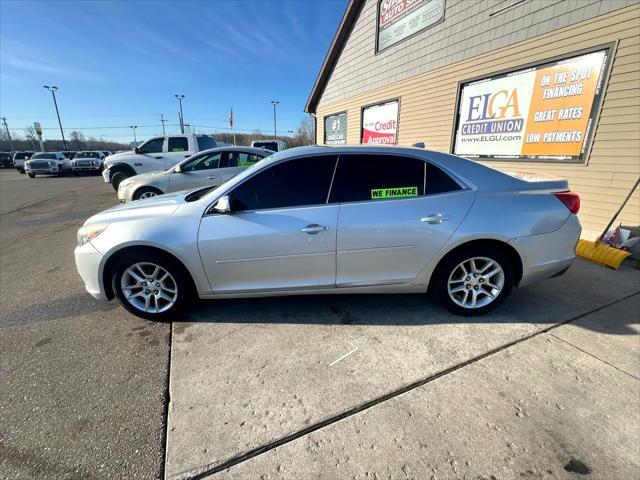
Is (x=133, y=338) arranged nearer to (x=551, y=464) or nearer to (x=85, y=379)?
(x=85, y=379)

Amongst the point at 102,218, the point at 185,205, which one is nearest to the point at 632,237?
the point at 185,205

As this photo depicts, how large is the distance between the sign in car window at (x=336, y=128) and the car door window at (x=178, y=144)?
545 cm

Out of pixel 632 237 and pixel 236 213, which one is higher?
pixel 236 213

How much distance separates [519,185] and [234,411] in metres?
3.08

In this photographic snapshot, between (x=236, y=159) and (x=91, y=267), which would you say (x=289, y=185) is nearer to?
(x=91, y=267)

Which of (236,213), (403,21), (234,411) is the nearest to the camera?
(234,411)

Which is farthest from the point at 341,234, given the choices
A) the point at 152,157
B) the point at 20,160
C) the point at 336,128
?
the point at 20,160

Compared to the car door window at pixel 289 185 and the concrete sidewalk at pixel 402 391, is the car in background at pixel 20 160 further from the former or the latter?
the concrete sidewalk at pixel 402 391

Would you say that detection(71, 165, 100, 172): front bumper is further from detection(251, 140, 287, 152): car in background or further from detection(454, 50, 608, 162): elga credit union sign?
detection(454, 50, 608, 162): elga credit union sign

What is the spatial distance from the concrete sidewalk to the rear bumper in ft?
1.46

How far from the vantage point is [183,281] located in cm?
288

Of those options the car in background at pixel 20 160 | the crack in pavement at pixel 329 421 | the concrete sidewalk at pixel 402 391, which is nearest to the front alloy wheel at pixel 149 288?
the concrete sidewalk at pixel 402 391

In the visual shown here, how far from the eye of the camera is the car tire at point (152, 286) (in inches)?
111

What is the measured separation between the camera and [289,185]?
2.80 meters
